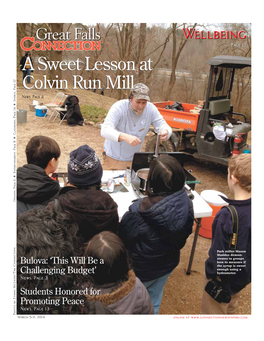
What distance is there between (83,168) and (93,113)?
7.94 m

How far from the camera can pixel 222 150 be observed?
489 cm

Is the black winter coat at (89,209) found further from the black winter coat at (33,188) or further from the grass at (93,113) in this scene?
the grass at (93,113)

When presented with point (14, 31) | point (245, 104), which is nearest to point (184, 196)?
point (14, 31)

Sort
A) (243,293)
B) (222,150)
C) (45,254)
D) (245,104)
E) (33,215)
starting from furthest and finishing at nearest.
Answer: (245,104)
(222,150)
(243,293)
(33,215)
(45,254)

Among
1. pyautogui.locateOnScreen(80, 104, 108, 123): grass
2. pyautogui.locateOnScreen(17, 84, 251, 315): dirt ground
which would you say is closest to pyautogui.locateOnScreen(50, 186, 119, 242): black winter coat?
pyautogui.locateOnScreen(17, 84, 251, 315): dirt ground

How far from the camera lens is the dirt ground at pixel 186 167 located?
2.64m

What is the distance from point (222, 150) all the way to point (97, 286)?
416 cm

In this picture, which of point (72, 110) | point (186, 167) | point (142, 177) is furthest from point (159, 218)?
point (72, 110)

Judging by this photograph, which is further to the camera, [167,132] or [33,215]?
[167,132]

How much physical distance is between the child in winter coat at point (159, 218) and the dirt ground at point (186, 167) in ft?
2.27

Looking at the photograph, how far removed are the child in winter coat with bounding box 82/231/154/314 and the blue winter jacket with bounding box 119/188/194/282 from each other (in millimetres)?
390

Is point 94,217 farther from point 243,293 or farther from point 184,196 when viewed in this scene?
point 243,293

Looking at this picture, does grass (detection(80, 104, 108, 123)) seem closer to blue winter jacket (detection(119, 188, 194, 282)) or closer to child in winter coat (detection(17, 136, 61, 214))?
child in winter coat (detection(17, 136, 61, 214))

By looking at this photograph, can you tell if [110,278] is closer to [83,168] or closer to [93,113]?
[83,168]
